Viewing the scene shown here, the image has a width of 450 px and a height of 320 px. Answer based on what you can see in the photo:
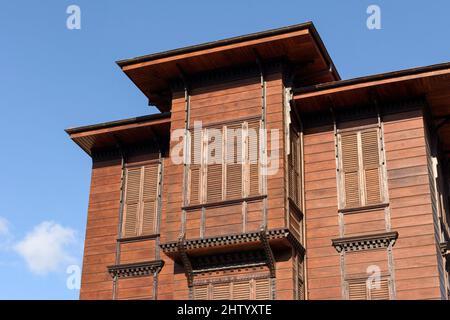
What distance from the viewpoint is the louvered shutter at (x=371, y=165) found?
20938mm

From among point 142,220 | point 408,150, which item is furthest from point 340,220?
point 142,220

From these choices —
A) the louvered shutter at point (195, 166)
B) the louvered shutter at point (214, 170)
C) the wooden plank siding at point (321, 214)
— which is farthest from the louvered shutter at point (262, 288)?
the louvered shutter at point (195, 166)

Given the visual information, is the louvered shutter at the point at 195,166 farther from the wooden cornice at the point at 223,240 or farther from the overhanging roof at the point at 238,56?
the overhanging roof at the point at 238,56

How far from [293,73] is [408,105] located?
11.6 feet

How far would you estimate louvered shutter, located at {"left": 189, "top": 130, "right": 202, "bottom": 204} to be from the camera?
21312 mm

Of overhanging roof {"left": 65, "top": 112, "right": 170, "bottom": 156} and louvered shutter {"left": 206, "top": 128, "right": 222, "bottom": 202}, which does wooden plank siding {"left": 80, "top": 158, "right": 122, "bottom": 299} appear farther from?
louvered shutter {"left": 206, "top": 128, "right": 222, "bottom": 202}

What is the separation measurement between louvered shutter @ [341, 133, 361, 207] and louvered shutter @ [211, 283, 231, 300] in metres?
4.19

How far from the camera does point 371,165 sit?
839 inches

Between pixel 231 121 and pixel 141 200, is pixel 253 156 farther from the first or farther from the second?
pixel 141 200

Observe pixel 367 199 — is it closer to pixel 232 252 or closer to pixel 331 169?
pixel 331 169

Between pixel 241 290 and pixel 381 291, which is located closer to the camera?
pixel 381 291

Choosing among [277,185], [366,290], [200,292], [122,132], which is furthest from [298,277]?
[122,132]

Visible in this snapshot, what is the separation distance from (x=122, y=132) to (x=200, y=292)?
21.0 feet
